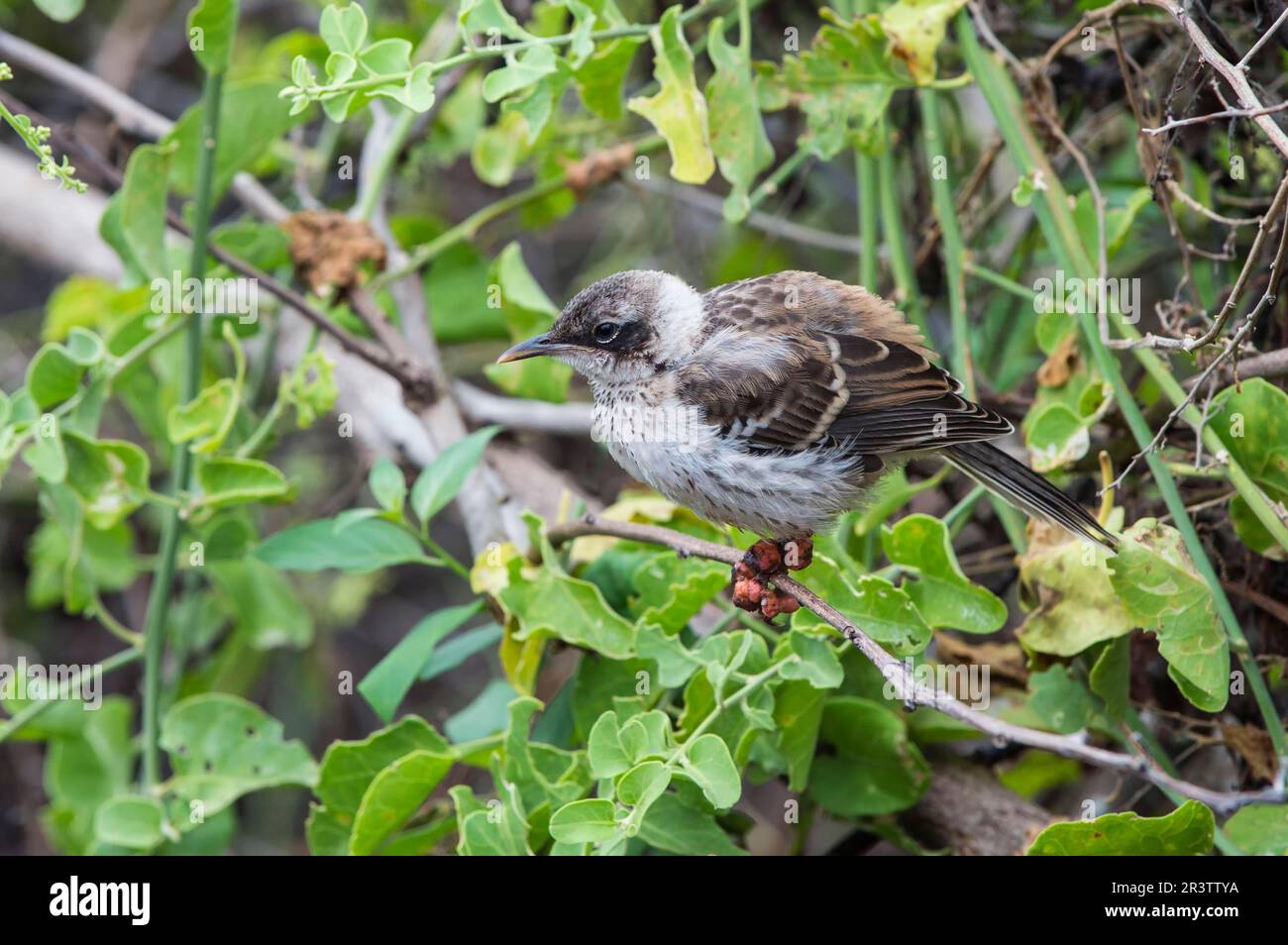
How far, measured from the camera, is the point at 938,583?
8.87 feet

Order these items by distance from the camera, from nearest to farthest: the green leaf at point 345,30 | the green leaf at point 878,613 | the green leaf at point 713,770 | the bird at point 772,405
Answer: the green leaf at point 713,770, the green leaf at point 345,30, the green leaf at point 878,613, the bird at point 772,405

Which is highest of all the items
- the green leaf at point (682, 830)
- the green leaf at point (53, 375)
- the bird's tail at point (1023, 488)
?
the green leaf at point (53, 375)

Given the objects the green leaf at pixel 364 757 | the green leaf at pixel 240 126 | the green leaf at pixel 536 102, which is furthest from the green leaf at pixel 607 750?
the green leaf at pixel 240 126

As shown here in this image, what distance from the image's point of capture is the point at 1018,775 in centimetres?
337

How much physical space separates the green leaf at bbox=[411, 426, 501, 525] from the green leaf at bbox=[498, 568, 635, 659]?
0.29m

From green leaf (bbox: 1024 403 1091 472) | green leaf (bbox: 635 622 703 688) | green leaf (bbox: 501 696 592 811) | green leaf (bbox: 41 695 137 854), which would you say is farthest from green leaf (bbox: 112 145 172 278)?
green leaf (bbox: 1024 403 1091 472)

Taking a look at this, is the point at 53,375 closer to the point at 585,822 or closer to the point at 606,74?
the point at 606,74

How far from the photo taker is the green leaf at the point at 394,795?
2732 millimetres

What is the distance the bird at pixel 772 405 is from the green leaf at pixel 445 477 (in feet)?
0.83

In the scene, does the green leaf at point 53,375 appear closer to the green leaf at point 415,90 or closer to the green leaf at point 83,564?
the green leaf at point 83,564

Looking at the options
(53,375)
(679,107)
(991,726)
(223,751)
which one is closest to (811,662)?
(991,726)

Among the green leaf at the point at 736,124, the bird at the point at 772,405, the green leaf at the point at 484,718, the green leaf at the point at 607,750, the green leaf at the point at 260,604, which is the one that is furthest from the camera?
the green leaf at the point at 260,604

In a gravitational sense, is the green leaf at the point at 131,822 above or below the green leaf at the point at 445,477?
below

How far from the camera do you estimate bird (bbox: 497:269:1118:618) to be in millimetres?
2748
